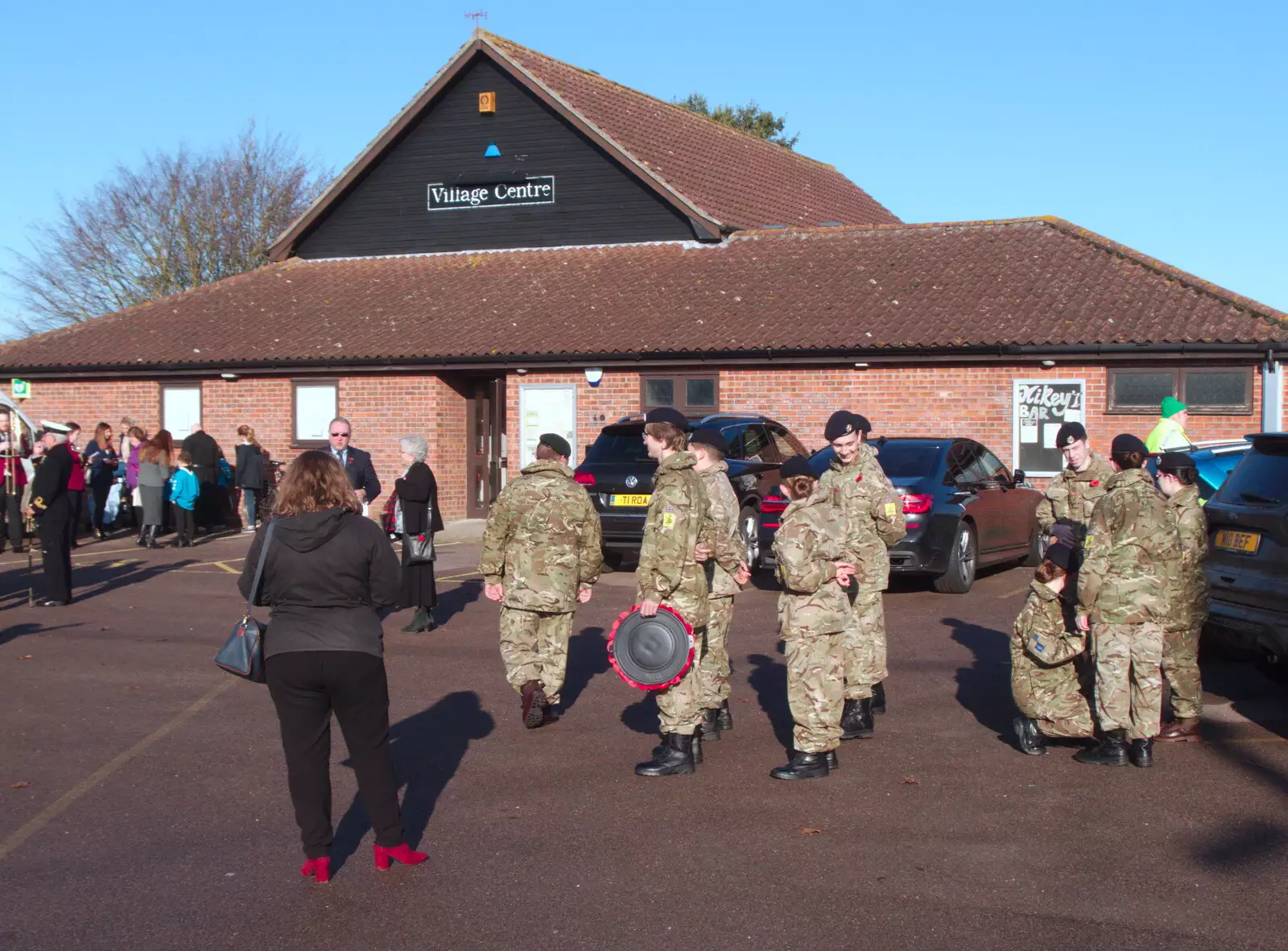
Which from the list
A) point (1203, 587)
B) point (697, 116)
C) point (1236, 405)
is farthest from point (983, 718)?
point (697, 116)

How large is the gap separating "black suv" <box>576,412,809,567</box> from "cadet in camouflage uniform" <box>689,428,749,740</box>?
6.69 meters

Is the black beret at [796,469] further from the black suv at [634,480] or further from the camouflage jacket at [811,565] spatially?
the black suv at [634,480]

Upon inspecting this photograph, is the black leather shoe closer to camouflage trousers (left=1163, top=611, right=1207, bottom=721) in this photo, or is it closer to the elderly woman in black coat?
camouflage trousers (left=1163, top=611, right=1207, bottom=721)

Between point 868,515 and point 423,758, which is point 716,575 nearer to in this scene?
point 868,515

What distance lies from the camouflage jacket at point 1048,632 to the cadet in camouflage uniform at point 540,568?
2547 millimetres

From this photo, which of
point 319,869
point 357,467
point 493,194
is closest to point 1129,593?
point 319,869

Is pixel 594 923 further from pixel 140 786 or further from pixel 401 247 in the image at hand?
pixel 401 247

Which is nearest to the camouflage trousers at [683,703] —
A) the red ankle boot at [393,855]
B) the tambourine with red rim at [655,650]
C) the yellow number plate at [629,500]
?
the tambourine with red rim at [655,650]

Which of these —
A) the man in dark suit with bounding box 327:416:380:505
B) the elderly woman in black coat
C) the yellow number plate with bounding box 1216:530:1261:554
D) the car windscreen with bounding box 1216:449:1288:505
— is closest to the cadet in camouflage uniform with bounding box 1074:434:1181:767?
the yellow number plate with bounding box 1216:530:1261:554

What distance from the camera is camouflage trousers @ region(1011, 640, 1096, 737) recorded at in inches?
287

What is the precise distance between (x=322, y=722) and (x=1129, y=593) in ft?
13.4

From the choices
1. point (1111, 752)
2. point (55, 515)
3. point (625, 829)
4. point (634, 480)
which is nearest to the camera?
point (625, 829)

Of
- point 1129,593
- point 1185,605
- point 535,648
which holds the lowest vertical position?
point 535,648

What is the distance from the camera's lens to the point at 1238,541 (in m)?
8.38
